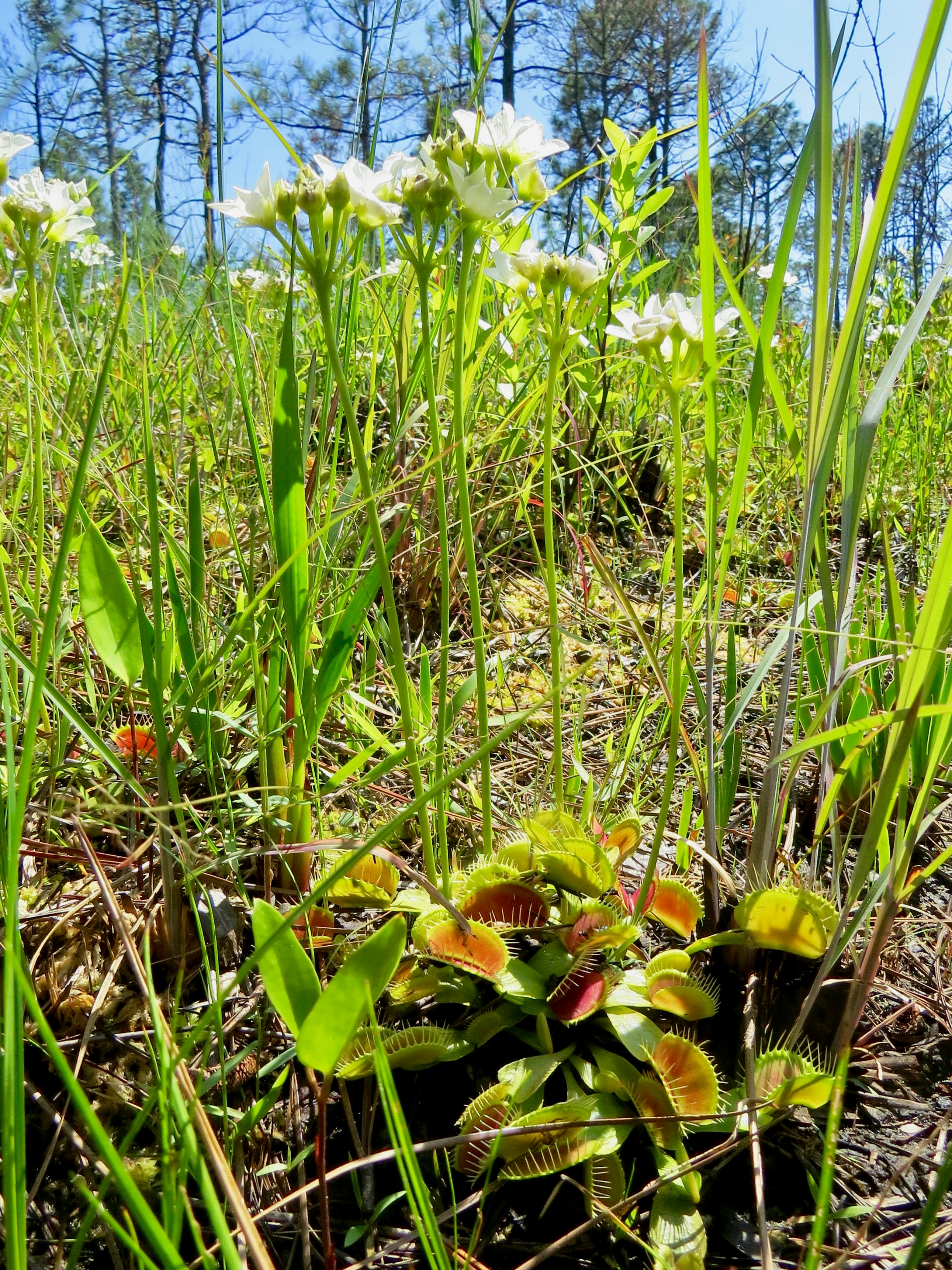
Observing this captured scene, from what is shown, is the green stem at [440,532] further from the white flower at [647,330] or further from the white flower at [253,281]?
the white flower at [253,281]

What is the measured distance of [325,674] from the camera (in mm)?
814

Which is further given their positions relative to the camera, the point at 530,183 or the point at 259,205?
the point at 530,183

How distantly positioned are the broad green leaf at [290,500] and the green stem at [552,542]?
22 cm

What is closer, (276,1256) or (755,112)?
(276,1256)

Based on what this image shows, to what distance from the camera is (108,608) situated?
0.76 meters

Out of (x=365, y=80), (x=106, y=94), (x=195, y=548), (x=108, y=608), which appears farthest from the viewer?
(x=106, y=94)

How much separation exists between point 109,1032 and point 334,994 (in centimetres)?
41

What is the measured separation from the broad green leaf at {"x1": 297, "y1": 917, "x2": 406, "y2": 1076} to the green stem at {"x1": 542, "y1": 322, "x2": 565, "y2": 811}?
249mm

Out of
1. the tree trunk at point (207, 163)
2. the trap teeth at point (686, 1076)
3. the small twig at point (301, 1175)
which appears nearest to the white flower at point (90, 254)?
the tree trunk at point (207, 163)

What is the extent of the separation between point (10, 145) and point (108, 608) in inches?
23.1

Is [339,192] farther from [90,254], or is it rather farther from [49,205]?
[90,254]

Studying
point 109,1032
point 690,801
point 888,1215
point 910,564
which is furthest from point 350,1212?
point 910,564

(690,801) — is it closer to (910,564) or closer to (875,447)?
(910,564)

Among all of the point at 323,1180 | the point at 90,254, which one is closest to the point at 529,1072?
the point at 323,1180
